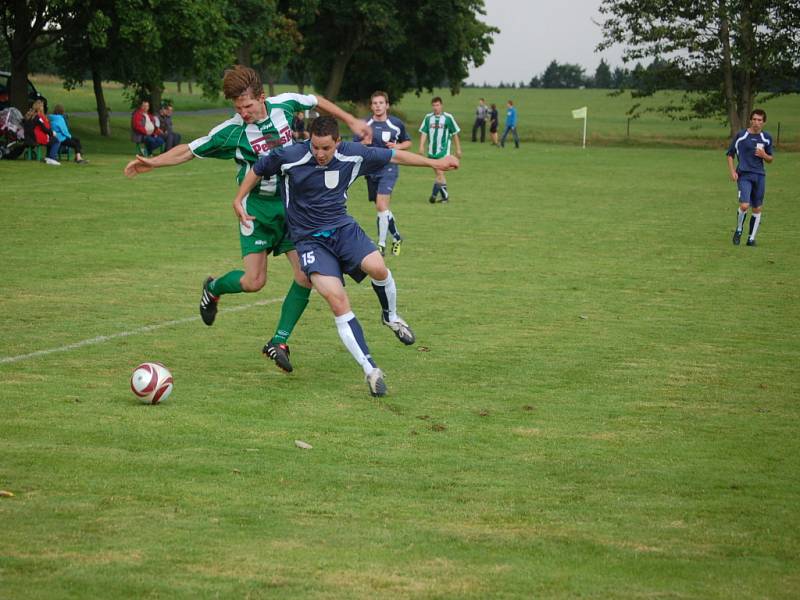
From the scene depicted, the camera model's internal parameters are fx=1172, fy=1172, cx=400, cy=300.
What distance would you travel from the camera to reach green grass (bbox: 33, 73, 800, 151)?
62.4m

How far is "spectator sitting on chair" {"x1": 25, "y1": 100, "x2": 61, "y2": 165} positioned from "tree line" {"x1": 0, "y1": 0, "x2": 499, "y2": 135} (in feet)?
13.4

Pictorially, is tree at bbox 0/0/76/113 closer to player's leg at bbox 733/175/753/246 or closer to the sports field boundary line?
player's leg at bbox 733/175/753/246

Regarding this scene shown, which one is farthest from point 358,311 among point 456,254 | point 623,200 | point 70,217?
point 623,200

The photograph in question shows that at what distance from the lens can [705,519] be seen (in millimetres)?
5570

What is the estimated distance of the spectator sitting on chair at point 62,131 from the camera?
31859 mm

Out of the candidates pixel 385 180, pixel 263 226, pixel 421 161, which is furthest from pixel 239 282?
pixel 385 180

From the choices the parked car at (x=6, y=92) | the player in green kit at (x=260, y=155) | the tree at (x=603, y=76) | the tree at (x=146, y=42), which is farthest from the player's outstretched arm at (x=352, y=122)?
the tree at (x=603, y=76)

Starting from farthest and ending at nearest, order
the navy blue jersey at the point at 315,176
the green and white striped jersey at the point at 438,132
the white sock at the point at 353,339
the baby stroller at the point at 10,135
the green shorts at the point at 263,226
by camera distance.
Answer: the baby stroller at the point at 10,135
the green and white striped jersey at the point at 438,132
the green shorts at the point at 263,226
the navy blue jersey at the point at 315,176
the white sock at the point at 353,339

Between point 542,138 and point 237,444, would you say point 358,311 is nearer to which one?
point 237,444

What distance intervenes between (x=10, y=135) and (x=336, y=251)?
25948 mm

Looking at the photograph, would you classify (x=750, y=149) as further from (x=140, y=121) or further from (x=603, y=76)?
(x=603, y=76)

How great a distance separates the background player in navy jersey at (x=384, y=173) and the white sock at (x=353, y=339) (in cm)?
813

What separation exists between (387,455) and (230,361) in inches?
120

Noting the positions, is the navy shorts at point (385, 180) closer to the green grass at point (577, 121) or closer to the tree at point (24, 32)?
the tree at point (24, 32)
